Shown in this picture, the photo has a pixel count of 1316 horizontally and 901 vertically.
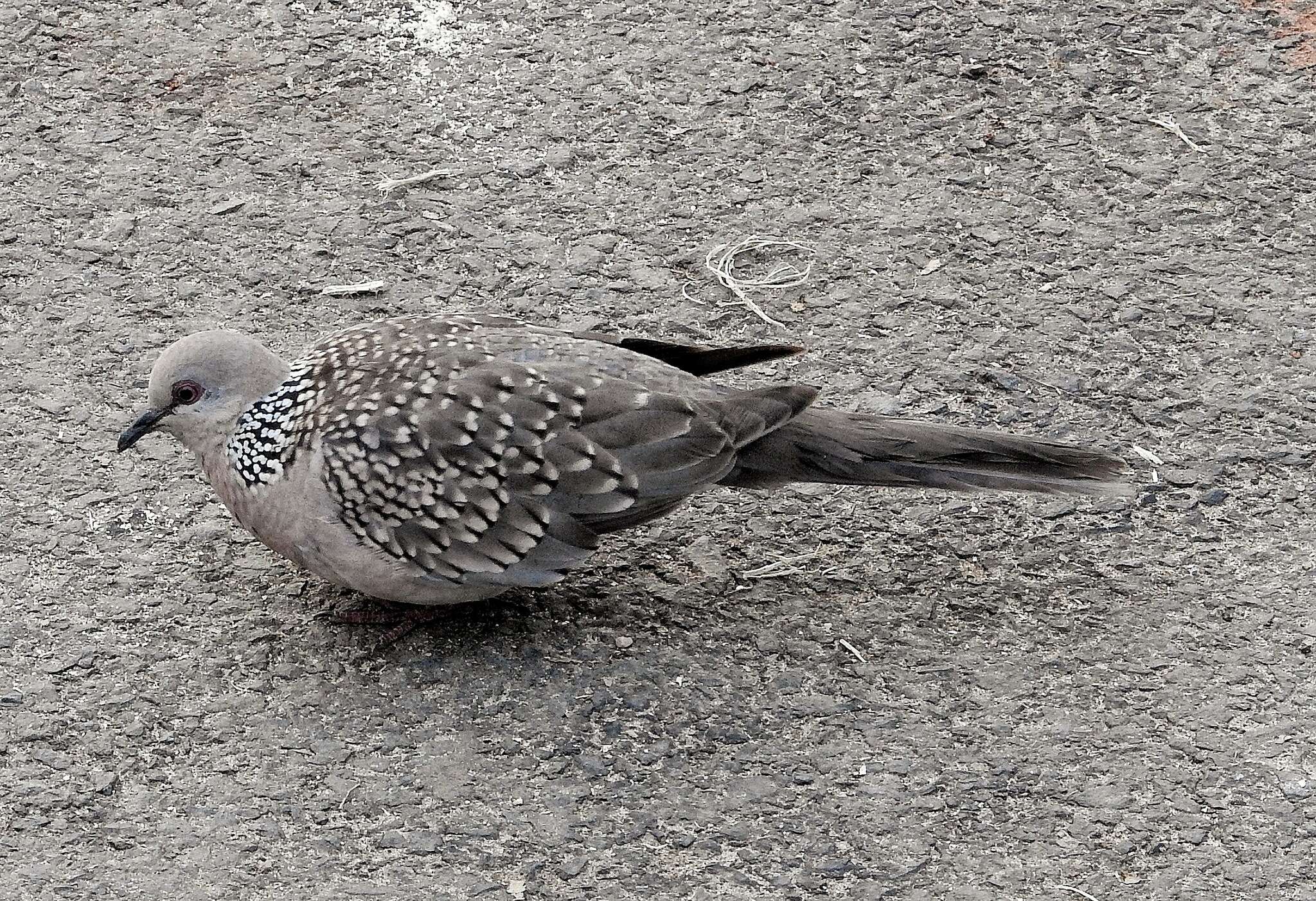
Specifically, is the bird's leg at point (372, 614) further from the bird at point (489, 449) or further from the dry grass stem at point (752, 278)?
the dry grass stem at point (752, 278)

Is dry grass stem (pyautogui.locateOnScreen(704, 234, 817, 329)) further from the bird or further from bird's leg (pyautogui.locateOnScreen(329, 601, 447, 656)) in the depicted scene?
bird's leg (pyautogui.locateOnScreen(329, 601, 447, 656))

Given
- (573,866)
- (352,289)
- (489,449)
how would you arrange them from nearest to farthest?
1. (573,866)
2. (489,449)
3. (352,289)

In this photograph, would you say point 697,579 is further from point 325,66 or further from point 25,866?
point 325,66

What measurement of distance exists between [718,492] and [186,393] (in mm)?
1408

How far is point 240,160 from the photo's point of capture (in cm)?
561

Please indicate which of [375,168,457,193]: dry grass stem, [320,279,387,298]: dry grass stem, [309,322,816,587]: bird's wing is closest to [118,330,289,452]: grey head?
[309,322,816,587]: bird's wing

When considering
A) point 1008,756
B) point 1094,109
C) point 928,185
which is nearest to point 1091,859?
point 1008,756

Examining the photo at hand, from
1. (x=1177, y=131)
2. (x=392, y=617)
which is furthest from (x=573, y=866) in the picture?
(x=1177, y=131)

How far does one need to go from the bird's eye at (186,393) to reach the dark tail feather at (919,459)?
1.29m

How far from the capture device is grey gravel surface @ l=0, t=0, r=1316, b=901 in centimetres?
360

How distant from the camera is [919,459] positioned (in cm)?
397

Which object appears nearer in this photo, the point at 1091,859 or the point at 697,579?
the point at 1091,859

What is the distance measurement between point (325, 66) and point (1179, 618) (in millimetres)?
3593

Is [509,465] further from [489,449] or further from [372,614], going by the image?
[372,614]
